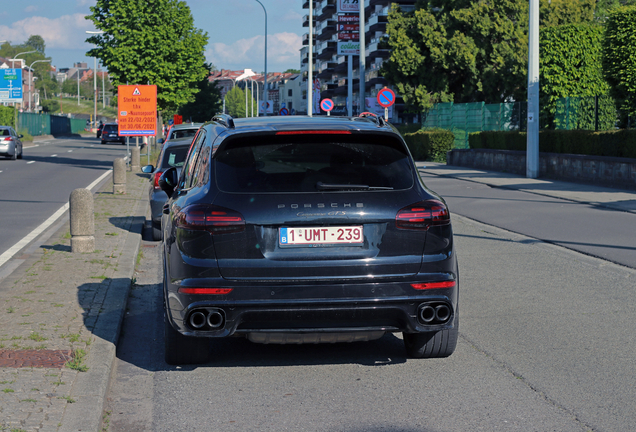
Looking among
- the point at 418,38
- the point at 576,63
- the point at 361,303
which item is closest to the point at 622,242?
the point at 361,303

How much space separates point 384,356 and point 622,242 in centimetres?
684

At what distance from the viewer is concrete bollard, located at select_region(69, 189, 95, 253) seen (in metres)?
10.4

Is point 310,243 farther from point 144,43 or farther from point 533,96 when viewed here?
point 144,43

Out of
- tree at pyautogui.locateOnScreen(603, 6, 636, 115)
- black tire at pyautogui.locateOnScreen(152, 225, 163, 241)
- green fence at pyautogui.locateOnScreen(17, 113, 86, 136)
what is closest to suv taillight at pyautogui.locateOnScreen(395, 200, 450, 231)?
black tire at pyautogui.locateOnScreen(152, 225, 163, 241)

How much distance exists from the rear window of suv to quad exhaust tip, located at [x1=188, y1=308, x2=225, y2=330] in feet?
2.44

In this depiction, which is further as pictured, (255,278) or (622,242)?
(622,242)

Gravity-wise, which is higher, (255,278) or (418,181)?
(418,181)

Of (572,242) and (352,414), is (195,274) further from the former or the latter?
(572,242)

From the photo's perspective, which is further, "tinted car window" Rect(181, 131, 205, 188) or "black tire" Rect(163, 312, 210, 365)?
"tinted car window" Rect(181, 131, 205, 188)

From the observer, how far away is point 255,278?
4996 millimetres

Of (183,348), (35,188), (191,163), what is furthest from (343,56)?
(183,348)

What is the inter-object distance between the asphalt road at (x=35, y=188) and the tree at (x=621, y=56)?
14257mm

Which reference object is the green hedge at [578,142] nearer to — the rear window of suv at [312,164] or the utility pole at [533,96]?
the utility pole at [533,96]

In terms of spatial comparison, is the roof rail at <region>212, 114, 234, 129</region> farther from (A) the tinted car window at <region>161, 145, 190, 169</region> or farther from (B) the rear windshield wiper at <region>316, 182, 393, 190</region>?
(A) the tinted car window at <region>161, 145, 190, 169</region>
